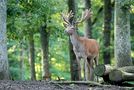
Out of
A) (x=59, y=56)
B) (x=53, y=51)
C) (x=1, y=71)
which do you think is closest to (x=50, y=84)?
(x=1, y=71)

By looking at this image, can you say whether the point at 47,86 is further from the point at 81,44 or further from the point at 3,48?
the point at 81,44

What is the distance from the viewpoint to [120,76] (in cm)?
1396

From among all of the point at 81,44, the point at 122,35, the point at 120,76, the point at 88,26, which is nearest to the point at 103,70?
the point at 120,76

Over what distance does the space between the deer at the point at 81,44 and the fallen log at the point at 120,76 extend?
2.44 metres

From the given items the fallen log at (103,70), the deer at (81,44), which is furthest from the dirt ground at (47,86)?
the deer at (81,44)

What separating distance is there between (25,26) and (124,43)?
6.33 m

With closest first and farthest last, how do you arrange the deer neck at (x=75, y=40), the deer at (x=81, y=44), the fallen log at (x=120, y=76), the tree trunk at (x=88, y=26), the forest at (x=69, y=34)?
the fallen log at (x=120, y=76) → the forest at (x=69, y=34) → the deer at (x=81, y=44) → the deer neck at (x=75, y=40) → the tree trunk at (x=88, y=26)

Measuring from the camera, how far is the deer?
16.1m

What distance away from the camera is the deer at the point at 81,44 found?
1608cm

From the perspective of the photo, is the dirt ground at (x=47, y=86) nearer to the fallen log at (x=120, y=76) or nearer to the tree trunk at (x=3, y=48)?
the fallen log at (x=120, y=76)

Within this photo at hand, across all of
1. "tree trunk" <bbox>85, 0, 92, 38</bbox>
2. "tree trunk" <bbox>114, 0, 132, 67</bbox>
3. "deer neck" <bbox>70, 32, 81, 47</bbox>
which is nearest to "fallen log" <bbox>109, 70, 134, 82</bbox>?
"tree trunk" <bbox>114, 0, 132, 67</bbox>

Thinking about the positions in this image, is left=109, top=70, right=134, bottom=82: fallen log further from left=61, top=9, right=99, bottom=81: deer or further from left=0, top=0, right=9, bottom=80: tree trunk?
left=0, top=0, right=9, bottom=80: tree trunk

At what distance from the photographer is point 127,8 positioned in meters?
16.5

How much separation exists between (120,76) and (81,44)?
3145 mm
